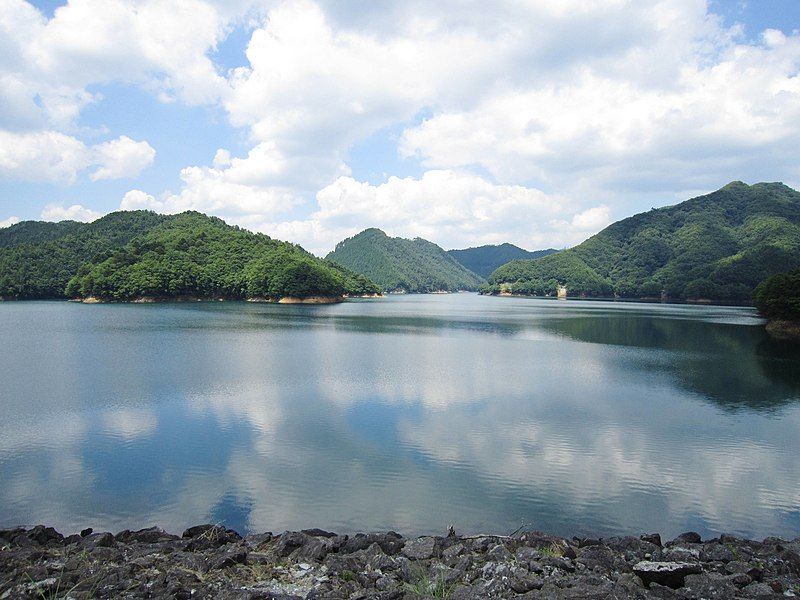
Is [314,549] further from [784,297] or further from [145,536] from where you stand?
[784,297]

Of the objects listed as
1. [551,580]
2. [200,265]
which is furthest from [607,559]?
[200,265]

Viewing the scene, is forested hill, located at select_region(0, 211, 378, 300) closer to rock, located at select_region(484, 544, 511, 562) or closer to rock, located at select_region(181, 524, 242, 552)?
rock, located at select_region(181, 524, 242, 552)

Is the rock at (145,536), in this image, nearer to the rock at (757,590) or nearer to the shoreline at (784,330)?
the rock at (757,590)

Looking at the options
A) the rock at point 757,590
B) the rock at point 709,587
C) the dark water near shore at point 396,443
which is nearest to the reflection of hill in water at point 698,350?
the dark water near shore at point 396,443

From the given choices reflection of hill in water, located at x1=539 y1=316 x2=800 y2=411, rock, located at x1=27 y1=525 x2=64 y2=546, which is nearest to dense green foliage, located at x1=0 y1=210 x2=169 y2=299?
reflection of hill in water, located at x1=539 y1=316 x2=800 y2=411

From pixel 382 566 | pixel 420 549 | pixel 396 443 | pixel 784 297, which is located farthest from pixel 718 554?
pixel 784 297

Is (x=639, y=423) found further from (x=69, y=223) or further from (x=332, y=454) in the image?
(x=69, y=223)
